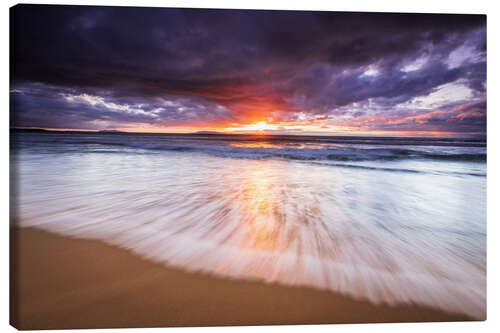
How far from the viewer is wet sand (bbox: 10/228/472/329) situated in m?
1.32

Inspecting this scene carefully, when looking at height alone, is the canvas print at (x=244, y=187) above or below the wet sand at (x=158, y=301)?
above

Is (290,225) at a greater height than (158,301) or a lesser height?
greater

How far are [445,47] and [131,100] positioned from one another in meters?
4.21

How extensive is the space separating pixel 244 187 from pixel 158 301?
192cm

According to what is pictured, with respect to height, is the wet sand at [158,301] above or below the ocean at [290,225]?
below

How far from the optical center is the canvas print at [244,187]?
1.41m

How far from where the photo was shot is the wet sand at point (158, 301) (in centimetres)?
132

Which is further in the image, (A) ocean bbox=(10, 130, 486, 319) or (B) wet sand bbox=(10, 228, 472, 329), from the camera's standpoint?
(A) ocean bbox=(10, 130, 486, 319)

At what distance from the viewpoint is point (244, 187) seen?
10.3 ft

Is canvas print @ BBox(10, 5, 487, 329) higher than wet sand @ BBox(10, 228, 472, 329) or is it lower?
higher

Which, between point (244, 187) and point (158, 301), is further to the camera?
point (244, 187)

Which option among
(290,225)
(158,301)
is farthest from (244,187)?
(158,301)

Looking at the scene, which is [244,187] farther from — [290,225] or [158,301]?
[158,301]

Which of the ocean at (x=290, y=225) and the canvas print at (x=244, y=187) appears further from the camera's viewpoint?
the ocean at (x=290, y=225)
